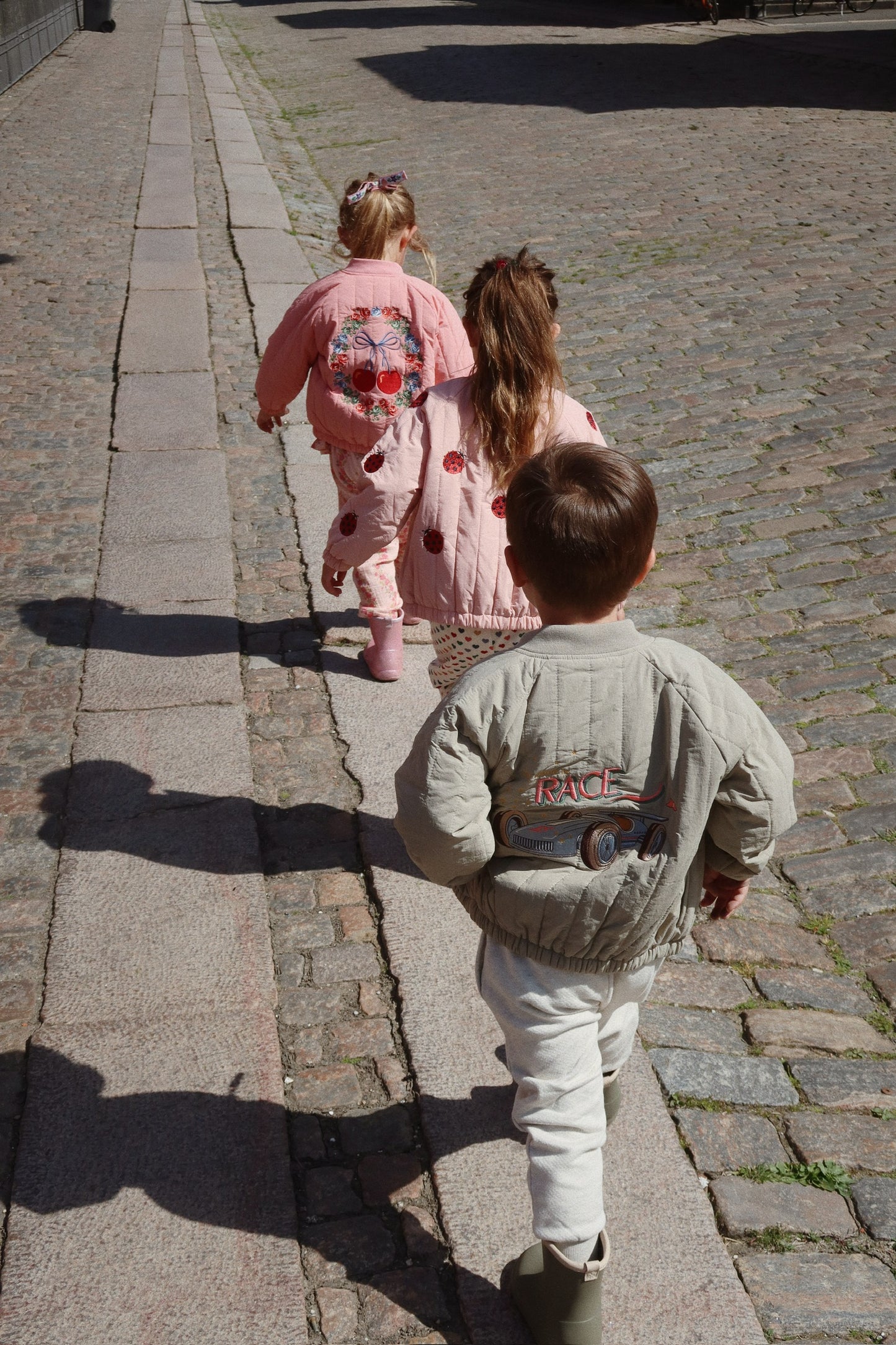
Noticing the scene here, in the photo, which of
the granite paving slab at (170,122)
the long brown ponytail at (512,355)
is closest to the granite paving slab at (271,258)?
the granite paving slab at (170,122)

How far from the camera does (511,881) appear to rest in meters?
1.94

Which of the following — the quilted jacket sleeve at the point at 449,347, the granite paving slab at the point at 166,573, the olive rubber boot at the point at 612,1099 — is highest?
the quilted jacket sleeve at the point at 449,347

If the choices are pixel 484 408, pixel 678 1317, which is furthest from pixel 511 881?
pixel 484 408

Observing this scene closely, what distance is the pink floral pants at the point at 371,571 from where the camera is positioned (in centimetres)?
390

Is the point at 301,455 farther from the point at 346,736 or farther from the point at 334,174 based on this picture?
the point at 334,174

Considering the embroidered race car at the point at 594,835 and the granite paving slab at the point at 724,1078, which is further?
the granite paving slab at the point at 724,1078

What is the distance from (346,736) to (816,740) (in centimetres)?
149

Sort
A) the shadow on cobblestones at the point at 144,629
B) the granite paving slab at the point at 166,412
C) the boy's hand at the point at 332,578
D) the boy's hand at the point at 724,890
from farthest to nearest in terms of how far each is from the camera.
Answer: the granite paving slab at the point at 166,412, the shadow on cobblestones at the point at 144,629, the boy's hand at the point at 332,578, the boy's hand at the point at 724,890

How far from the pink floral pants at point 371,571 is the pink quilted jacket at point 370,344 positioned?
0.53ft

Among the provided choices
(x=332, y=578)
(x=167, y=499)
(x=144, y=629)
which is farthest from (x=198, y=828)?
(x=167, y=499)

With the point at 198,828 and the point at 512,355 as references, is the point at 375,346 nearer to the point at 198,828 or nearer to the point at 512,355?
the point at 512,355

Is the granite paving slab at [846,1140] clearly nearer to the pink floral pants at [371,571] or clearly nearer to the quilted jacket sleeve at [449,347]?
the pink floral pants at [371,571]

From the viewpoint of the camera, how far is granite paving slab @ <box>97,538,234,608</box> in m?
4.75

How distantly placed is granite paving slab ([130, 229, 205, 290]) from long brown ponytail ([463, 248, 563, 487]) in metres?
6.25
